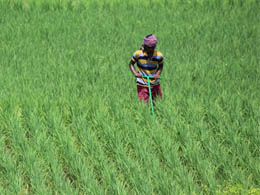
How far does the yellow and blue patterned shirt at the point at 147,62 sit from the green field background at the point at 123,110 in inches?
12.0

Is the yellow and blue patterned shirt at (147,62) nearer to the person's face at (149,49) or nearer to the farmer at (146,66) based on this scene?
the farmer at (146,66)

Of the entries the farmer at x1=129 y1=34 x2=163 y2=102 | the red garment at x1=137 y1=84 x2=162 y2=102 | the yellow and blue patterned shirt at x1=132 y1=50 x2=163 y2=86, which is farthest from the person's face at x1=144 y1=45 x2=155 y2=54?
the red garment at x1=137 y1=84 x2=162 y2=102

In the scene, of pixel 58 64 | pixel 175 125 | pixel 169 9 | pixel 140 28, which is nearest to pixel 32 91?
pixel 58 64

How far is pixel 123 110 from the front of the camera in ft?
16.8

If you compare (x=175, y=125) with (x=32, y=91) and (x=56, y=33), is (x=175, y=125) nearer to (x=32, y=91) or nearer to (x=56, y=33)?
(x=32, y=91)

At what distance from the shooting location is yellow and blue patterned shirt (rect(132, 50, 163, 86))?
5.22 meters

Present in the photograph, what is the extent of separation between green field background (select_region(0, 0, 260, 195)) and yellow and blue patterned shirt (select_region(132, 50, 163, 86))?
Answer: 0.31 m

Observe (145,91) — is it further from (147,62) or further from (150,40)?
(150,40)

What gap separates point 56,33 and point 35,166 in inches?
247

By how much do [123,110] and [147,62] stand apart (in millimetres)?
651

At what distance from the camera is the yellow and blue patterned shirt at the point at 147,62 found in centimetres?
522

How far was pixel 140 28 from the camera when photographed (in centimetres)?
1031

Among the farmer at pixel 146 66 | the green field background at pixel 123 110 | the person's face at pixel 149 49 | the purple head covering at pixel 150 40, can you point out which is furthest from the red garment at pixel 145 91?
the purple head covering at pixel 150 40

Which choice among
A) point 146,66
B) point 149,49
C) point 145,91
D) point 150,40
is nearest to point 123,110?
point 145,91
